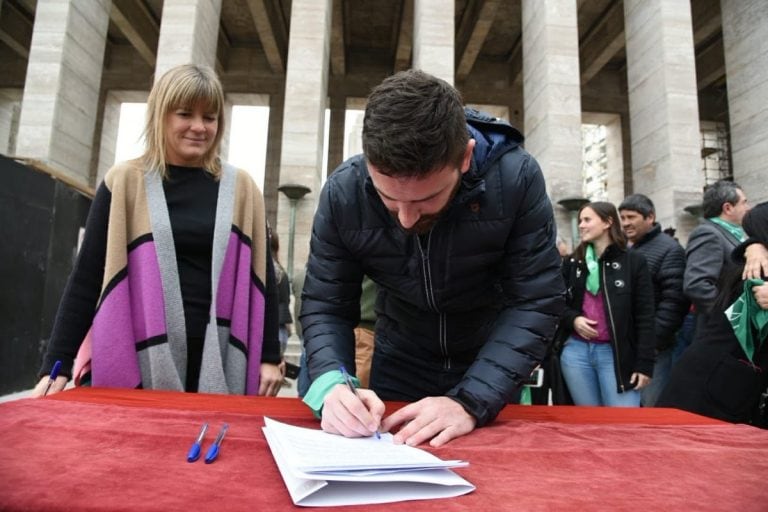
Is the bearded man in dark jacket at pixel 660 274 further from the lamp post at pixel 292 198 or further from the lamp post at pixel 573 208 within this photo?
the lamp post at pixel 292 198

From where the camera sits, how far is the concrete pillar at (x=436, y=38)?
32.2ft

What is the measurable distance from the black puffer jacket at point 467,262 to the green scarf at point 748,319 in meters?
1.37

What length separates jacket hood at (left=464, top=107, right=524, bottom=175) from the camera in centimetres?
150

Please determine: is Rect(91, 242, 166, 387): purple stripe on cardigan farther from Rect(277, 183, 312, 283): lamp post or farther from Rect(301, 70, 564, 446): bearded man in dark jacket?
Rect(277, 183, 312, 283): lamp post

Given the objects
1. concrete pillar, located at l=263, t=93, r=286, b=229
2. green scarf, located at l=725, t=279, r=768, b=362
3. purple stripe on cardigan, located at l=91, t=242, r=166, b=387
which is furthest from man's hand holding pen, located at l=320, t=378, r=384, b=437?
concrete pillar, located at l=263, t=93, r=286, b=229

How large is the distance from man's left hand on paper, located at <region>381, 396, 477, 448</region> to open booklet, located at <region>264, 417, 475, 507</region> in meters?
0.18

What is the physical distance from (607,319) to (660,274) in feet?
3.04

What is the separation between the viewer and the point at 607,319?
3.49 metres

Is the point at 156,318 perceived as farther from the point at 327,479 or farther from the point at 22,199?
the point at 22,199

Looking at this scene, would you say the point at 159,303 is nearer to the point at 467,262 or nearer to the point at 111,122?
the point at 467,262

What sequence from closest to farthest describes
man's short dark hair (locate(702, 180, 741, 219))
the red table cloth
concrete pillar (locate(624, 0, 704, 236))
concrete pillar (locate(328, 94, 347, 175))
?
the red table cloth → man's short dark hair (locate(702, 180, 741, 219)) → concrete pillar (locate(624, 0, 704, 236)) → concrete pillar (locate(328, 94, 347, 175))

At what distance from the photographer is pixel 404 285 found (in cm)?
162

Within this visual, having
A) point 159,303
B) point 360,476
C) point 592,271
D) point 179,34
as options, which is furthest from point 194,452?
point 179,34

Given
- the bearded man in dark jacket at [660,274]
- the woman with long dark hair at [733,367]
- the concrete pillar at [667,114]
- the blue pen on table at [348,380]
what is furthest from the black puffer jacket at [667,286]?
the concrete pillar at [667,114]
